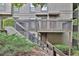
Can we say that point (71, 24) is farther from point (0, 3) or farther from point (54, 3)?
point (0, 3)

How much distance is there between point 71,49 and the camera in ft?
7.42

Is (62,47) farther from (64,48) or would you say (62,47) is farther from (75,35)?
(75,35)

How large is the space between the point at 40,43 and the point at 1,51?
18.2 inches

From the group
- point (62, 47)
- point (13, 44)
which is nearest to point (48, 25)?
point (62, 47)

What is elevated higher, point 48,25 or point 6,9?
point 6,9

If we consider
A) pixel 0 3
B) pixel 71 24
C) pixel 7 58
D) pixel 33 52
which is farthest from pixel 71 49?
pixel 0 3

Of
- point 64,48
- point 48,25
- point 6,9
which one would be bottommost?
point 64,48

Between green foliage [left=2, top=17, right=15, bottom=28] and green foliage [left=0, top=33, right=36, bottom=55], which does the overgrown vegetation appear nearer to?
green foliage [left=0, top=33, right=36, bottom=55]

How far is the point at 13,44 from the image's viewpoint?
230 centimetres

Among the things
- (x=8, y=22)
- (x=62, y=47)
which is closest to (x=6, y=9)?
(x=8, y=22)

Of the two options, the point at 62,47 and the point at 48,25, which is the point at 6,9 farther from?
the point at 62,47

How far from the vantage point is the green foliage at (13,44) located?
2.28m

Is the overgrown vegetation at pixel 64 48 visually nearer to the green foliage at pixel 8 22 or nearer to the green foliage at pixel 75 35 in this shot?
the green foliage at pixel 75 35

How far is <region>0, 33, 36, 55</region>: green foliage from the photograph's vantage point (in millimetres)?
2279
